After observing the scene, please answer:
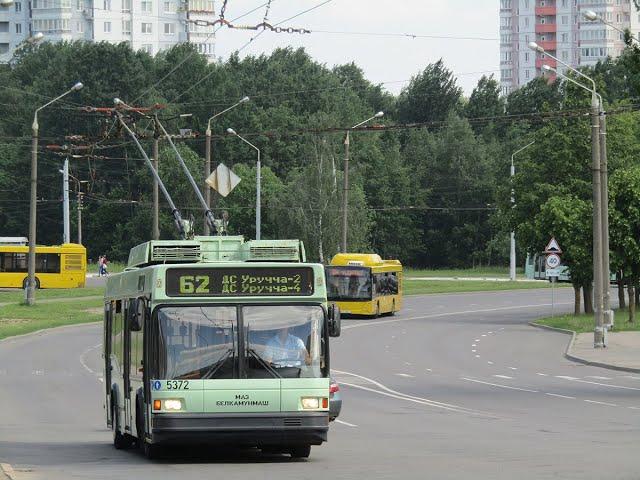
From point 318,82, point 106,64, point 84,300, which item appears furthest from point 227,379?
point 318,82

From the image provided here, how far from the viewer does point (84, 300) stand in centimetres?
7125

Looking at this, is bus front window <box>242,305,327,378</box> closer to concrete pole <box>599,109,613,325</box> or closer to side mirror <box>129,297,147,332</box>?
side mirror <box>129,297,147,332</box>

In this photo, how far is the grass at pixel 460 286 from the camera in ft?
278

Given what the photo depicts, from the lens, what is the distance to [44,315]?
60438 millimetres

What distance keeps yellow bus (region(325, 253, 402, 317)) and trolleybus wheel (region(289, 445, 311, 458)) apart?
43.5m

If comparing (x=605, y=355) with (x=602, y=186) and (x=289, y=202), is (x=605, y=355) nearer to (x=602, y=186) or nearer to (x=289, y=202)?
(x=602, y=186)

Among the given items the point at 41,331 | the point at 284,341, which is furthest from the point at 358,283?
the point at 284,341

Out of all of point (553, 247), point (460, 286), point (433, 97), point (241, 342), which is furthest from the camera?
point (433, 97)

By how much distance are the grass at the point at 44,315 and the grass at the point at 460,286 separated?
73.8ft

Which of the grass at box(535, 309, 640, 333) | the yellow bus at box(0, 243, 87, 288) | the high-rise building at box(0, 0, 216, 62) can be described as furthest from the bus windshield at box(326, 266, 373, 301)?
the high-rise building at box(0, 0, 216, 62)

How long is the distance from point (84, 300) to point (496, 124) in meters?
78.6

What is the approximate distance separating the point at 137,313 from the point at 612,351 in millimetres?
27307

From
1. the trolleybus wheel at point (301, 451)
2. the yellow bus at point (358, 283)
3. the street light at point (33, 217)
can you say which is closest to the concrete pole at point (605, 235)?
the yellow bus at point (358, 283)

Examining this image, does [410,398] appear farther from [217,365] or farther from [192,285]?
[217,365]
